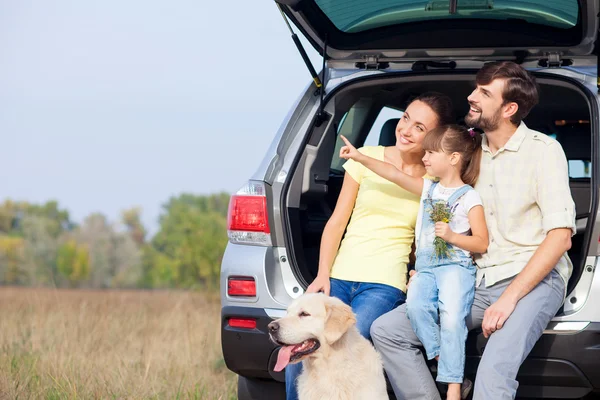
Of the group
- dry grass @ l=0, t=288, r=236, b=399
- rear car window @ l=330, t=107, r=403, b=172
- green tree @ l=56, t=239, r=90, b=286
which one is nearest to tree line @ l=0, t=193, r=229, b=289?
green tree @ l=56, t=239, r=90, b=286

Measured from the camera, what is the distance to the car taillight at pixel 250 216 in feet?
14.0

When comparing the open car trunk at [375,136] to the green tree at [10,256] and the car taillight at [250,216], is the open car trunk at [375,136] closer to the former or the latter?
the car taillight at [250,216]

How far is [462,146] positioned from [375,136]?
1609 mm

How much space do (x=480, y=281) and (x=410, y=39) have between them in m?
1.45

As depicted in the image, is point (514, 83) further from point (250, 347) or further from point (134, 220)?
point (134, 220)

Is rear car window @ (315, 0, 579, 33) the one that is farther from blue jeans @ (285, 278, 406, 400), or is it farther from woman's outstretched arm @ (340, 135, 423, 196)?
blue jeans @ (285, 278, 406, 400)

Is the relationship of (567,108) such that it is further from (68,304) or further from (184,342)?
(68,304)

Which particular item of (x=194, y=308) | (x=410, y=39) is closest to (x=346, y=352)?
(x=410, y=39)

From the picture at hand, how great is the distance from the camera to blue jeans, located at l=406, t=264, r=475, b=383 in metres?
3.74

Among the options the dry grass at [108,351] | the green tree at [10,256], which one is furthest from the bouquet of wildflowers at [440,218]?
the green tree at [10,256]

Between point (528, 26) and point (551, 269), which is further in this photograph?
point (528, 26)

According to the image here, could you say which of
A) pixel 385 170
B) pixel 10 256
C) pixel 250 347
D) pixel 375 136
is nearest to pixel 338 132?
pixel 375 136

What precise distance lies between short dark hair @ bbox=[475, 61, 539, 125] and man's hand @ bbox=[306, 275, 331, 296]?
45.5 inches

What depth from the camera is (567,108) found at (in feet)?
18.6
